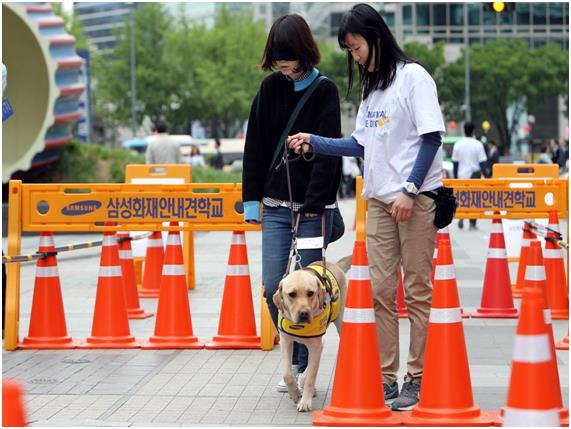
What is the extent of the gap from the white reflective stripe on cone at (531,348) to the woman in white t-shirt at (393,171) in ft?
5.36

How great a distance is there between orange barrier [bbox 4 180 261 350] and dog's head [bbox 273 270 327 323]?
2.66 meters

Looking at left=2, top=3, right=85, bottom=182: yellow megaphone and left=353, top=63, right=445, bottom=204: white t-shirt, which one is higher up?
left=2, top=3, right=85, bottom=182: yellow megaphone

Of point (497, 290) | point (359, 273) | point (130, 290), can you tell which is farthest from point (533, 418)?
point (130, 290)

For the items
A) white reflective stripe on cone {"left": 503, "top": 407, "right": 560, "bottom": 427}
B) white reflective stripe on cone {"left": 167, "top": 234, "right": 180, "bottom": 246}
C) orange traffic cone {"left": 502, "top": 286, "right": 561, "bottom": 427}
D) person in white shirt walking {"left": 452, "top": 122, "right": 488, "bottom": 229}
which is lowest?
white reflective stripe on cone {"left": 503, "top": 407, "right": 560, "bottom": 427}

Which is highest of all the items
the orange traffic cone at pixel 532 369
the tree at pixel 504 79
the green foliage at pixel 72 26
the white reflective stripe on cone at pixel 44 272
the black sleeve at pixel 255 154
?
the green foliage at pixel 72 26

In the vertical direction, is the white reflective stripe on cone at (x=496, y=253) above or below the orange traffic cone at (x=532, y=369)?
above

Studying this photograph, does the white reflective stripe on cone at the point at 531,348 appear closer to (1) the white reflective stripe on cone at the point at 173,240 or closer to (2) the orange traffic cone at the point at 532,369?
(2) the orange traffic cone at the point at 532,369

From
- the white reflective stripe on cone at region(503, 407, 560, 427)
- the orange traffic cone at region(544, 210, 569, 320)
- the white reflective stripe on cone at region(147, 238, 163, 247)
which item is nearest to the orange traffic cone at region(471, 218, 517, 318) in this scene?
the orange traffic cone at region(544, 210, 569, 320)

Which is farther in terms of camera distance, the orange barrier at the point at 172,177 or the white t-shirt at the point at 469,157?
→ the white t-shirt at the point at 469,157

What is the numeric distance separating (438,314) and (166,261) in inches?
135

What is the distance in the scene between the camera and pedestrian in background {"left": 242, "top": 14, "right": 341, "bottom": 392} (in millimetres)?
6852

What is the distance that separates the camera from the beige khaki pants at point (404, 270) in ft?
21.1

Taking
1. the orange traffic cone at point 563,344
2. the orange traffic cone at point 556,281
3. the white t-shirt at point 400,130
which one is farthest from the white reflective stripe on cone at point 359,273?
the orange traffic cone at point 556,281

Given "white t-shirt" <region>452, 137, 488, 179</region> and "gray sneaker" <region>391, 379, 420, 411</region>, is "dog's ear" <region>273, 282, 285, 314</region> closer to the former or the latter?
"gray sneaker" <region>391, 379, 420, 411</region>
